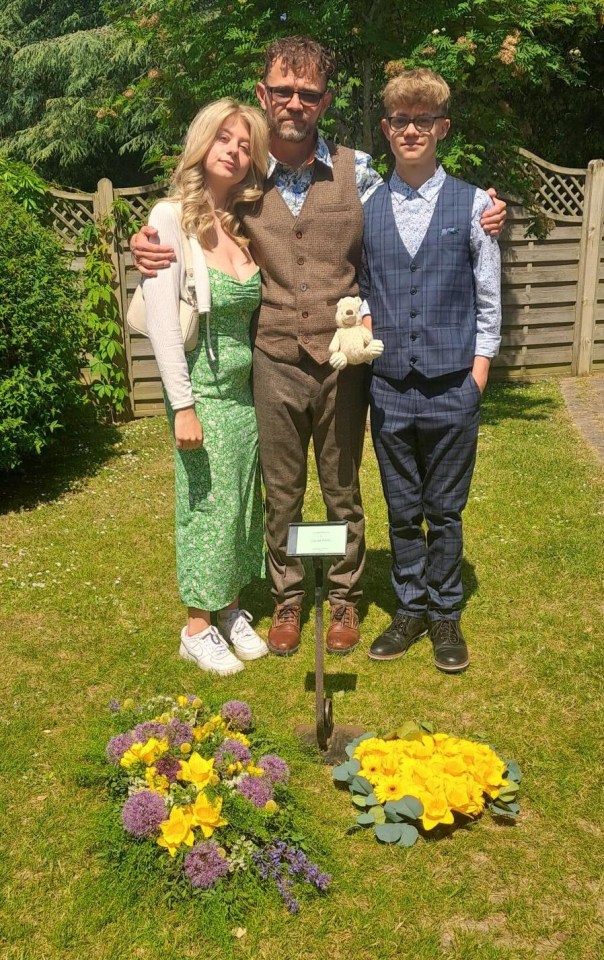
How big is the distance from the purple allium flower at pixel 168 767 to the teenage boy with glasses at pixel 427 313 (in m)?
1.26

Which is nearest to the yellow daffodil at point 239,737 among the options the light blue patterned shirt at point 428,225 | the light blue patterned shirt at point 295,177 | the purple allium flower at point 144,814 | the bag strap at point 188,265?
the purple allium flower at point 144,814

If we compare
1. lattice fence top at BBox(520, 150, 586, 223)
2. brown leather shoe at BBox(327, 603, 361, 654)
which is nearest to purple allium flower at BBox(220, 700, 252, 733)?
brown leather shoe at BBox(327, 603, 361, 654)

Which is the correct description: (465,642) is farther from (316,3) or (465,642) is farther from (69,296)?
(316,3)

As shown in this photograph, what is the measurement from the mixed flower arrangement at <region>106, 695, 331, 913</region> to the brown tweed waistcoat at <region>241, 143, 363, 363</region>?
134 centimetres

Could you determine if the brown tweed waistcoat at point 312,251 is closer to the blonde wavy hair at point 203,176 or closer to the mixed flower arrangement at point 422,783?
the blonde wavy hair at point 203,176

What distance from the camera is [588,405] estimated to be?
25.3 feet

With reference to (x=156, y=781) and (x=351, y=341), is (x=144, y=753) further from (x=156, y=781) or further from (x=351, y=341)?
(x=351, y=341)

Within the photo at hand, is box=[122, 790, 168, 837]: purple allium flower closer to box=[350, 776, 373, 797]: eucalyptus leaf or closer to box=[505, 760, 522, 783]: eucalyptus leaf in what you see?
box=[350, 776, 373, 797]: eucalyptus leaf

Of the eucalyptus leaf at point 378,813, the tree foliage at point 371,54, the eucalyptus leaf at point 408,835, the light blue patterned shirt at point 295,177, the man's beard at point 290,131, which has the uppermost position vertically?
the tree foliage at point 371,54

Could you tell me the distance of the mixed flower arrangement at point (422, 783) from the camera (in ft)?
8.40

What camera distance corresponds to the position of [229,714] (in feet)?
9.32

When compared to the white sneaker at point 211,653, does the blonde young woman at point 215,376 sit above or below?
above

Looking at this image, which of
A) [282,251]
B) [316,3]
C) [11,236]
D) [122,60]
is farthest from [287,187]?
[122,60]

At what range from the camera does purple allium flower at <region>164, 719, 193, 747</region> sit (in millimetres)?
2646
